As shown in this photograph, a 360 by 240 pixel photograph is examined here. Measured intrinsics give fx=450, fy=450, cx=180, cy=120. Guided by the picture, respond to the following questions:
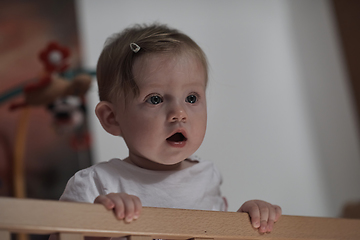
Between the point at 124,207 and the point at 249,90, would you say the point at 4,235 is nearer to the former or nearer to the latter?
the point at 124,207

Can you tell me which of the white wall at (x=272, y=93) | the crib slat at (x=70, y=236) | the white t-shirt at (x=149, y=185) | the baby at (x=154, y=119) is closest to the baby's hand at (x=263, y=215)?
the baby at (x=154, y=119)

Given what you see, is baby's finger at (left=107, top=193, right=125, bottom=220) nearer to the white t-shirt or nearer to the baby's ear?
the white t-shirt

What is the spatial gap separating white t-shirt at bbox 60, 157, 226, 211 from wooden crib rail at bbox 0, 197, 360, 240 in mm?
160

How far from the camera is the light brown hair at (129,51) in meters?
0.67

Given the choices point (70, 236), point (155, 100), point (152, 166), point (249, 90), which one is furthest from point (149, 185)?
point (249, 90)

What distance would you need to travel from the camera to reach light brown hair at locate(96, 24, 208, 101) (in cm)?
67

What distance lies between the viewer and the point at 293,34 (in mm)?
2371

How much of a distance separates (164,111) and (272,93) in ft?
5.29

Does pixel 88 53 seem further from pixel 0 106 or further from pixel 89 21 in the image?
pixel 0 106

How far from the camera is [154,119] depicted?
0.63m

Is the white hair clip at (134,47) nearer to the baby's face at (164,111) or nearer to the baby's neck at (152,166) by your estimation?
the baby's face at (164,111)

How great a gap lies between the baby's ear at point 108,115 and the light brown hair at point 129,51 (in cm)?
1

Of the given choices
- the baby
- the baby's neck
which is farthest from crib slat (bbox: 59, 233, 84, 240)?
the baby's neck

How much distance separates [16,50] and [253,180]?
3.71 ft
